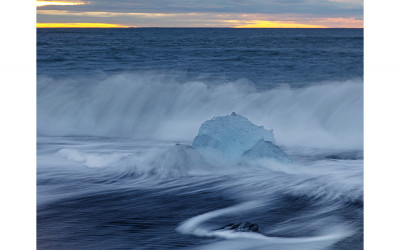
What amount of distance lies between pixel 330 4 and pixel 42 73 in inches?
159

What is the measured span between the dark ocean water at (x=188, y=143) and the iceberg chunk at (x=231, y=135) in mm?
196

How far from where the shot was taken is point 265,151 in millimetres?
5004

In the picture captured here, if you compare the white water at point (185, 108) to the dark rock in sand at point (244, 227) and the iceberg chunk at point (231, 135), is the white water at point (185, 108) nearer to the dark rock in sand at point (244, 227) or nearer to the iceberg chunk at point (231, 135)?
the iceberg chunk at point (231, 135)

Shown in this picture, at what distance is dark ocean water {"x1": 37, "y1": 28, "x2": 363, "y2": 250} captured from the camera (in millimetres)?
3844

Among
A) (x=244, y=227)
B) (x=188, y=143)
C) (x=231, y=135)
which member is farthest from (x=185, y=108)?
(x=244, y=227)

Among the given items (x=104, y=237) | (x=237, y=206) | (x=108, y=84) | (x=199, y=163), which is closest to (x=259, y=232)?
(x=237, y=206)

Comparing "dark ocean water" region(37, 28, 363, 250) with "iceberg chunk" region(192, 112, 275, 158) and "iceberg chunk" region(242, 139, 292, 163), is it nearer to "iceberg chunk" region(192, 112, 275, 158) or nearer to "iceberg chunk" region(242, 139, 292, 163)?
"iceberg chunk" region(242, 139, 292, 163)

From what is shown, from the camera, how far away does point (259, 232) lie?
374 cm

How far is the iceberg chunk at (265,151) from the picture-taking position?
500 centimetres

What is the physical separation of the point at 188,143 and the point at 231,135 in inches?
43.4

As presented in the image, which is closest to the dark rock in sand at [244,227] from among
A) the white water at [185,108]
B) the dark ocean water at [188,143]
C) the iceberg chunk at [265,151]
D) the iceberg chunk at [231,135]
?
the dark ocean water at [188,143]

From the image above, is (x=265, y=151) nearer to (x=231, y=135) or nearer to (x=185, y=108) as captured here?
(x=231, y=135)
